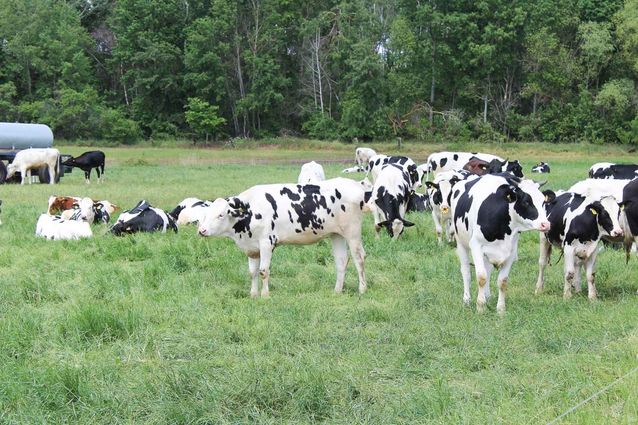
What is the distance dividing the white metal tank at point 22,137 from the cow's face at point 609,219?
26644 mm

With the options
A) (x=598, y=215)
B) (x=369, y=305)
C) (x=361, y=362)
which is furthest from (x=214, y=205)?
(x=598, y=215)

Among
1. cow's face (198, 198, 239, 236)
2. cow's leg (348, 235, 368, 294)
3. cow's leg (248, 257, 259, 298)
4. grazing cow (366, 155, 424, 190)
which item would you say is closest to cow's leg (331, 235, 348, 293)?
cow's leg (348, 235, 368, 294)

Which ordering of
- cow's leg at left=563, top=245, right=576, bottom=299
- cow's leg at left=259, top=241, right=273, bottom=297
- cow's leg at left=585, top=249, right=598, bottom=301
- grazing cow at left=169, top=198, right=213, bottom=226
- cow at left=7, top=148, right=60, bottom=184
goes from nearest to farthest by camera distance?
1. cow's leg at left=585, top=249, right=598, bottom=301
2. cow's leg at left=563, top=245, right=576, bottom=299
3. cow's leg at left=259, top=241, right=273, bottom=297
4. grazing cow at left=169, top=198, right=213, bottom=226
5. cow at left=7, top=148, right=60, bottom=184

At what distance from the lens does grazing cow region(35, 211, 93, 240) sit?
13.5m

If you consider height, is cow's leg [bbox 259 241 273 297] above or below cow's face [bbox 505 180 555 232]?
below

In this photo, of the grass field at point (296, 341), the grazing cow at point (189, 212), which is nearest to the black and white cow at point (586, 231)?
the grass field at point (296, 341)

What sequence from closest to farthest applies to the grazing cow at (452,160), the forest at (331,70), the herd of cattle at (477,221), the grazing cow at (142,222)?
the herd of cattle at (477,221)
the grazing cow at (142,222)
the grazing cow at (452,160)
the forest at (331,70)

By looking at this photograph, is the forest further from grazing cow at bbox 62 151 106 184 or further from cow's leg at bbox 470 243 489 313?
cow's leg at bbox 470 243 489 313

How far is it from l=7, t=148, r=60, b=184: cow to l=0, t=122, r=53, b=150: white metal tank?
407 centimetres

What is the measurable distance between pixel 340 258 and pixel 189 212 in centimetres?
671

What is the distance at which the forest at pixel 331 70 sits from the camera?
55062 mm

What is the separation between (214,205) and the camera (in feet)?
31.5

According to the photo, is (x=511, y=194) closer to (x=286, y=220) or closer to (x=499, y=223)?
(x=499, y=223)

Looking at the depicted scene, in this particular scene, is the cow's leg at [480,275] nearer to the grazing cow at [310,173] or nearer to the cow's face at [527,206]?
the cow's face at [527,206]
